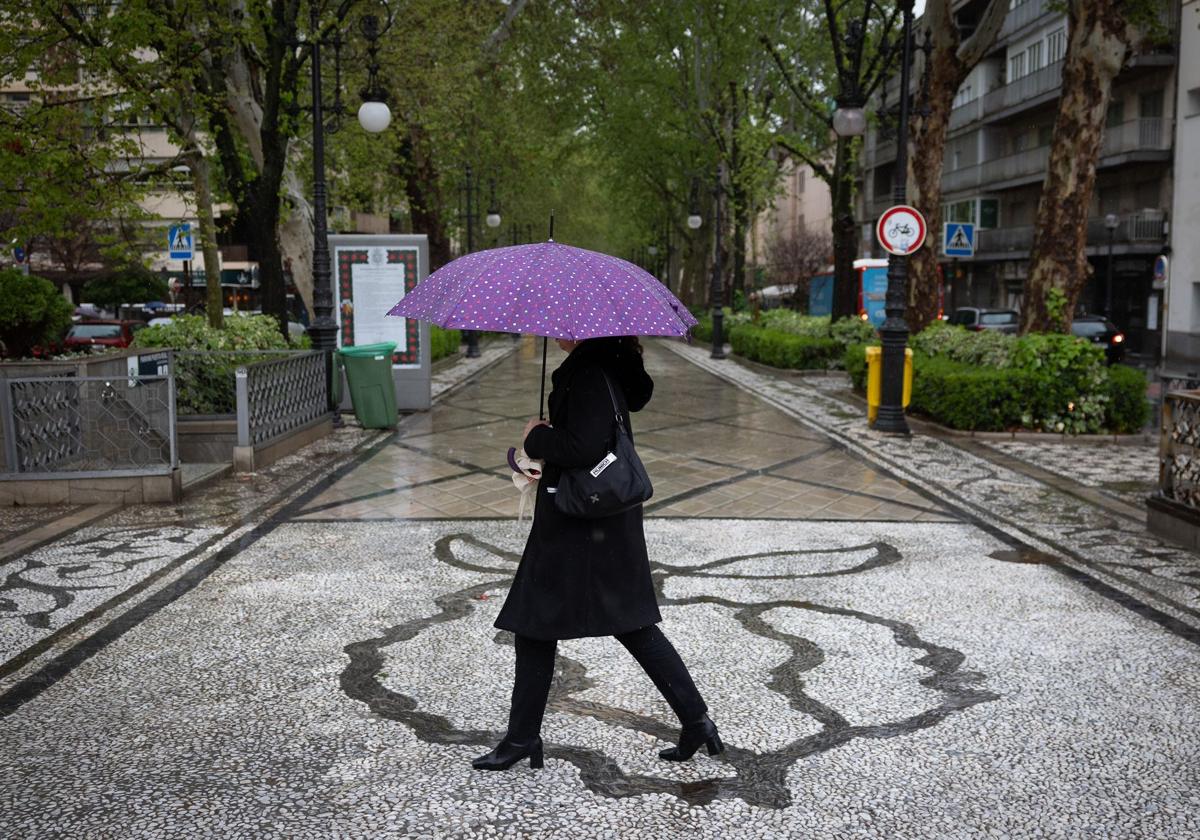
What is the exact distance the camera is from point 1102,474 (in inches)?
396

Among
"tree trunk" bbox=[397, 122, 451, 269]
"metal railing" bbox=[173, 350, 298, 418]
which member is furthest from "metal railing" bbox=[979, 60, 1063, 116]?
"metal railing" bbox=[173, 350, 298, 418]

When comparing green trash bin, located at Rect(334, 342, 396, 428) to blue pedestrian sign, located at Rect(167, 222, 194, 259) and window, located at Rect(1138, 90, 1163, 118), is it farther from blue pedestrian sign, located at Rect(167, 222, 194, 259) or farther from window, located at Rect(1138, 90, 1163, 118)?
window, located at Rect(1138, 90, 1163, 118)

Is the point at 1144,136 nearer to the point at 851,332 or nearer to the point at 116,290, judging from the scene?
the point at 851,332

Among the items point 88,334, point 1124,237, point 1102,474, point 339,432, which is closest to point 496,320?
point 1102,474

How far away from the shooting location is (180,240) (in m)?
19.3

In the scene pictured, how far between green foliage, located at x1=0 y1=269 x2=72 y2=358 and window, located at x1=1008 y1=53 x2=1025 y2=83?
39.6 metres

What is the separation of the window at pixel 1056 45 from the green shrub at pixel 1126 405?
29424mm

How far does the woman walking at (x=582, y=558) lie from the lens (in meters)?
3.42

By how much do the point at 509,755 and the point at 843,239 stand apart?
849 inches

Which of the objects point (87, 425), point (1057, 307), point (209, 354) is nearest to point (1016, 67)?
point (1057, 307)

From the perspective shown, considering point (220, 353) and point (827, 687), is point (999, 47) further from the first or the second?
point (827, 687)

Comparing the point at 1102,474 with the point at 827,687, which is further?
the point at 1102,474

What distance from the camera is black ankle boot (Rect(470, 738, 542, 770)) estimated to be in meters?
3.67

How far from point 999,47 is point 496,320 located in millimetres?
45369
